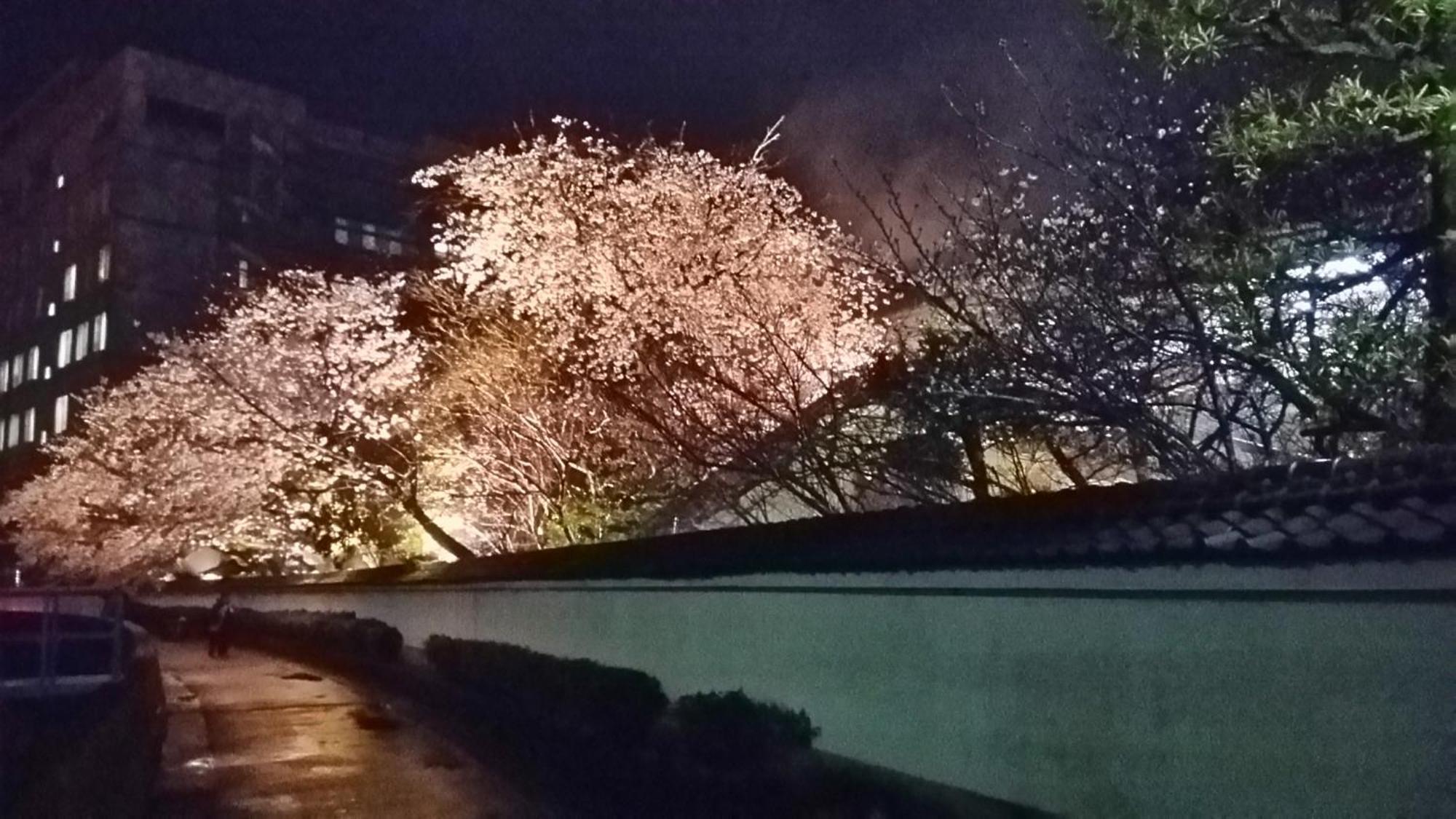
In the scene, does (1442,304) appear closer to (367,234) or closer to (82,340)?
(367,234)

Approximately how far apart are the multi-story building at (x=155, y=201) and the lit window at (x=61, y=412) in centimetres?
14

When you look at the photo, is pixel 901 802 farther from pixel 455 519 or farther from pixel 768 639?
pixel 455 519

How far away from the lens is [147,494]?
29969 millimetres

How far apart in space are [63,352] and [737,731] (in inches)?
2340

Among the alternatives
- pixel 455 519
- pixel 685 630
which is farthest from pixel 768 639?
pixel 455 519

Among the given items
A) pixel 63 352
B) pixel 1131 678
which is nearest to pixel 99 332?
pixel 63 352

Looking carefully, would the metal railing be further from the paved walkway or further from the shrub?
the shrub

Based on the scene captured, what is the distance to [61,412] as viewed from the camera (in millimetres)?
60562

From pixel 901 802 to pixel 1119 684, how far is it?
6.39 ft

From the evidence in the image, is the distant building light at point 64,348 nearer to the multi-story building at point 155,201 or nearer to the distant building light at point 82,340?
the multi-story building at point 155,201

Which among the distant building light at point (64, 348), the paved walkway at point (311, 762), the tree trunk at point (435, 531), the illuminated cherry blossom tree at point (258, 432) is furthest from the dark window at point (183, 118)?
the paved walkway at point (311, 762)

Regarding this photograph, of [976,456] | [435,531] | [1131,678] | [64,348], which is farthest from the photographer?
[64,348]

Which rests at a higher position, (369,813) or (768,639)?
(768,639)

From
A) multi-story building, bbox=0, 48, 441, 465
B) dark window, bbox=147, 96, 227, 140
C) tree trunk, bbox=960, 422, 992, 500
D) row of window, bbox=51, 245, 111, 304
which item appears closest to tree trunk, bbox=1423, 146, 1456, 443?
tree trunk, bbox=960, 422, 992, 500
